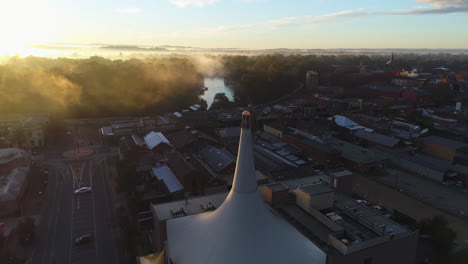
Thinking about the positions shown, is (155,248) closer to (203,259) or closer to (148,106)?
(203,259)

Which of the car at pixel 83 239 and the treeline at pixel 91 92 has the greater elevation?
the treeline at pixel 91 92

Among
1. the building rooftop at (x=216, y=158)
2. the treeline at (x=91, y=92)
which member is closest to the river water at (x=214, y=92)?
the treeline at (x=91, y=92)

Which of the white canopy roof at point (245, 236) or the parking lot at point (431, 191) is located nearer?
the white canopy roof at point (245, 236)

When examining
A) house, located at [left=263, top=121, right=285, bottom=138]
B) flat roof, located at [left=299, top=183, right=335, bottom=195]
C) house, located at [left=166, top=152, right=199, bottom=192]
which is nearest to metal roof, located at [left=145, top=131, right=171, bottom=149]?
house, located at [left=166, top=152, right=199, bottom=192]

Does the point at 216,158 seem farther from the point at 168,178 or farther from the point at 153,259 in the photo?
the point at 153,259

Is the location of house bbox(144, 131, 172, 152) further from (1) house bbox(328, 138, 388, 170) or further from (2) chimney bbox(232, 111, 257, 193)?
(2) chimney bbox(232, 111, 257, 193)

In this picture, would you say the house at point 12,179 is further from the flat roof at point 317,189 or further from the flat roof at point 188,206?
the flat roof at point 317,189
